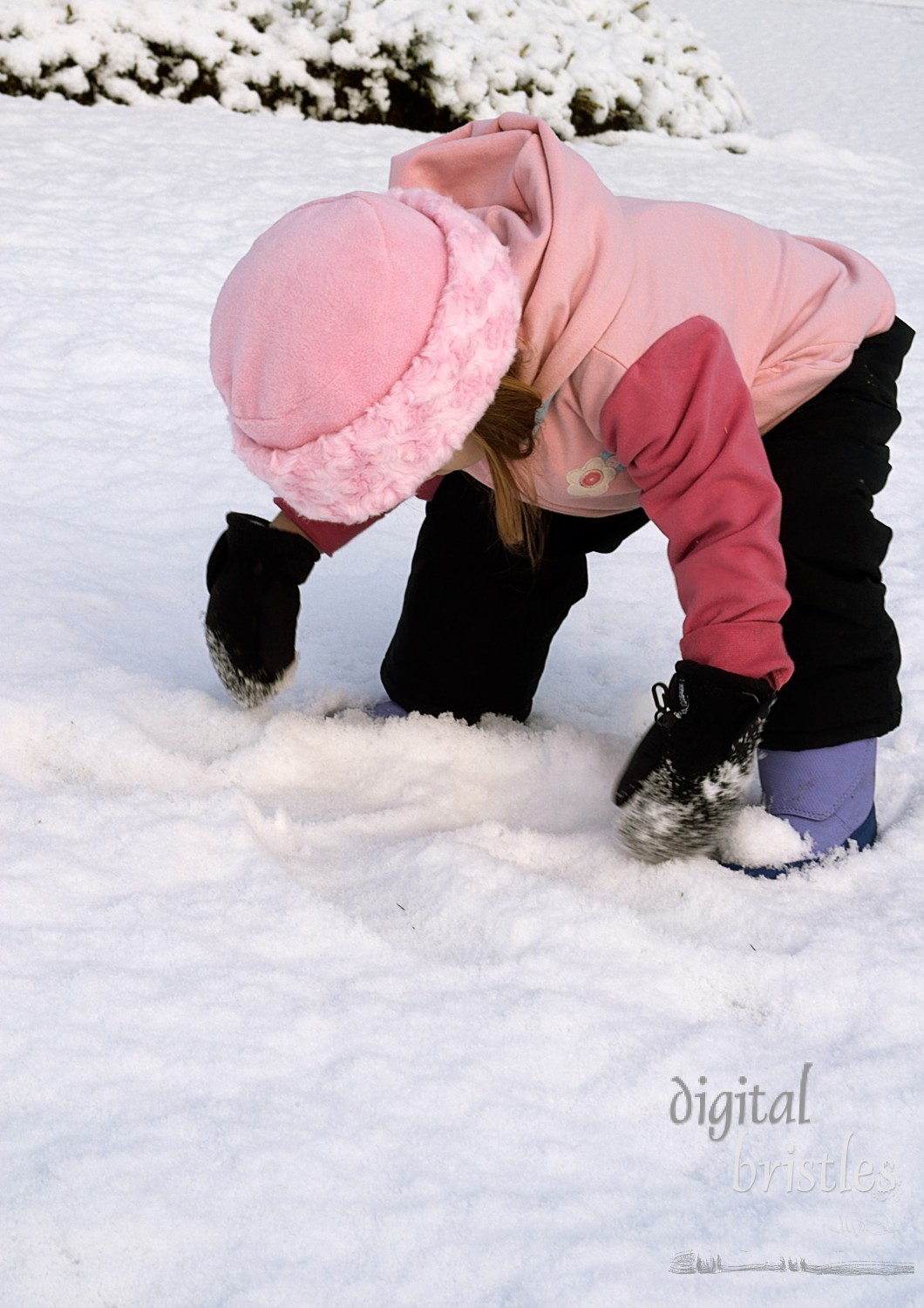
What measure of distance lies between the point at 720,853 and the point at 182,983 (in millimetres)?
692

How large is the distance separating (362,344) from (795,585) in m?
0.65

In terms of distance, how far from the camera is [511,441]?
136cm

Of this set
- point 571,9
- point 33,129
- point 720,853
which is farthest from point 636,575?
point 571,9

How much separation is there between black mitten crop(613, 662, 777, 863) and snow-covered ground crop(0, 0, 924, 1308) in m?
0.06

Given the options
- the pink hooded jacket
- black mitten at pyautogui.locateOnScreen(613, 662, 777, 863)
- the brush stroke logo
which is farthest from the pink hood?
the brush stroke logo

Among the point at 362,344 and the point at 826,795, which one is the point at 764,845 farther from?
the point at 362,344

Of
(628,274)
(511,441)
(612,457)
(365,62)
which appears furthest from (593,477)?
(365,62)

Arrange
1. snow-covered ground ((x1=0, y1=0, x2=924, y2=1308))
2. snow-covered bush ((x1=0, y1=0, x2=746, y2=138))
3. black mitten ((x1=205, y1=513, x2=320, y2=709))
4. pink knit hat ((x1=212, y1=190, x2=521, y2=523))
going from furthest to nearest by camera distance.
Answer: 1. snow-covered bush ((x1=0, y1=0, x2=746, y2=138))
2. black mitten ((x1=205, y1=513, x2=320, y2=709))
3. pink knit hat ((x1=212, y1=190, x2=521, y2=523))
4. snow-covered ground ((x1=0, y1=0, x2=924, y2=1308))

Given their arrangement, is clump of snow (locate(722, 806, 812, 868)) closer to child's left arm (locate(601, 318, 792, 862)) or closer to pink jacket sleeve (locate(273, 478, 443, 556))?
child's left arm (locate(601, 318, 792, 862))

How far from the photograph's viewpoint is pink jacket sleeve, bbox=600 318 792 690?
1.30 meters

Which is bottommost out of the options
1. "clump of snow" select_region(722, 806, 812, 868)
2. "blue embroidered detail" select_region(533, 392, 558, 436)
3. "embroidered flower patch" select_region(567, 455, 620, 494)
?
"clump of snow" select_region(722, 806, 812, 868)

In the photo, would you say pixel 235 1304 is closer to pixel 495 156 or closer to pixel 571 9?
pixel 495 156

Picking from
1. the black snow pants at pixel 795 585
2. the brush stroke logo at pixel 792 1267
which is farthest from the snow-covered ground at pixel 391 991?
Result: the black snow pants at pixel 795 585

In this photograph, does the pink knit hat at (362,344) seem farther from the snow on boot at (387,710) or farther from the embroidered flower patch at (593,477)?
the snow on boot at (387,710)
